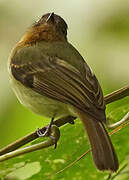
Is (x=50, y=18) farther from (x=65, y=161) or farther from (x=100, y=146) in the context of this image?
(x=65, y=161)

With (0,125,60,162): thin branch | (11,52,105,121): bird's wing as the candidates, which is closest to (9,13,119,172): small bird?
(11,52,105,121): bird's wing

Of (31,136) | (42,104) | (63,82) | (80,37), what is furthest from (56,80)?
(31,136)

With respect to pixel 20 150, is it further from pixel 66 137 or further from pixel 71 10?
pixel 71 10

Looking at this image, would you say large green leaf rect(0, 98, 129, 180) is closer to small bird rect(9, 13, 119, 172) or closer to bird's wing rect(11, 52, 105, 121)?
small bird rect(9, 13, 119, 172)

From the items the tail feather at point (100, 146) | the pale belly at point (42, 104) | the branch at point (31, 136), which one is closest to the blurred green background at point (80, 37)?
the pale belly at point (42, 104)

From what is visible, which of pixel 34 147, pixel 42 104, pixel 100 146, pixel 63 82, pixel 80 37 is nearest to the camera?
pixel 34 147

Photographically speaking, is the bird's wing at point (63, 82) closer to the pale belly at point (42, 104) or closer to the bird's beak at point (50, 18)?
the pale belly at point (42, 104)

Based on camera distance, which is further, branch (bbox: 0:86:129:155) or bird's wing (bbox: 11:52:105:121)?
bird's wing (bbox: 11:52:105:121)
